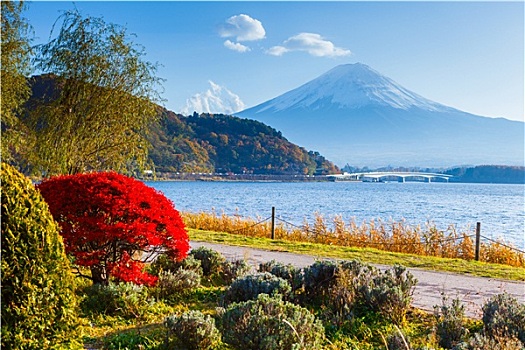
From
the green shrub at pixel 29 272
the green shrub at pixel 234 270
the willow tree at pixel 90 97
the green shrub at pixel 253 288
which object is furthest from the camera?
the willow tree at pixel 90 97

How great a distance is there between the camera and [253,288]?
21.4 ft

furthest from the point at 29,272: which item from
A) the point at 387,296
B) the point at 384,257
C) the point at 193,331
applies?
the point at 384,257

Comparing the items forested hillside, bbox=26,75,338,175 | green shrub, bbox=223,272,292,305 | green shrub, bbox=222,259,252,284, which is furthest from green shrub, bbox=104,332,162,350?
forested hillside, bbox=26,75,338,175

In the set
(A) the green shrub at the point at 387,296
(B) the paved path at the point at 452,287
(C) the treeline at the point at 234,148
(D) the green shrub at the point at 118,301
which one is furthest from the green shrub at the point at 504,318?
(C) the treeline at the point at 234,148

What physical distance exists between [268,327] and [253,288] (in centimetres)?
177

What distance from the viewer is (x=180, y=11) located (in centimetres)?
1433

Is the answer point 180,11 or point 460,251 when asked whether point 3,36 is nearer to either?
point 180,11

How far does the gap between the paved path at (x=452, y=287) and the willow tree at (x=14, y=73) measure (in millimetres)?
8310

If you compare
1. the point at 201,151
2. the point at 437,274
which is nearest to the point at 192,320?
the point at 437,274

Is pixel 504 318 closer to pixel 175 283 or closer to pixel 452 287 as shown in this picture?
pixel 452 287

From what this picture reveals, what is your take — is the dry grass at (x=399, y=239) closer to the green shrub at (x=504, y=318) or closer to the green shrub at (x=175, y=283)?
the green shrub at (x=504, y=318)

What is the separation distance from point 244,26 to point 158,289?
1328 cm

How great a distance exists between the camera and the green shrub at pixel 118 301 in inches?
245

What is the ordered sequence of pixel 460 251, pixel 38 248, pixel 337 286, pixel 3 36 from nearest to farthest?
pixel 38 248
pixel 337 286
pixel 460 251
pixel 3 36
